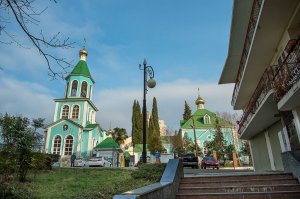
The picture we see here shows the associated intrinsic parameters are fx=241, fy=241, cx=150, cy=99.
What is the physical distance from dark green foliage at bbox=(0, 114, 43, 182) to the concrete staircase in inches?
339

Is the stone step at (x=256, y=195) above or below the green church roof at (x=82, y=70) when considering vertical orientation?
below

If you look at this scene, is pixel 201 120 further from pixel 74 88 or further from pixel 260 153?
pixel 260 153

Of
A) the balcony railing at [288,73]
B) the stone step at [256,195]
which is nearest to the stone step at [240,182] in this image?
the stone step at [256,195]

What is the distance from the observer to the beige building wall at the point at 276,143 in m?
13.4

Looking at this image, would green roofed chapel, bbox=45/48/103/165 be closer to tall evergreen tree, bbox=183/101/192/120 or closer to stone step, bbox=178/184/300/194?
stone step, bbox=178/184/300/194

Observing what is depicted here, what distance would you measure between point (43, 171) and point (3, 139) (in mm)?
4111

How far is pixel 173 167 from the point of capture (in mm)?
8523

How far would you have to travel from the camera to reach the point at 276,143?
13.9 m

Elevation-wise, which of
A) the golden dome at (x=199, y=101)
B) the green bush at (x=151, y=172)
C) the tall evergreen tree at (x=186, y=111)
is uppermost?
the tall evergreen tree at (x=186, y=111)

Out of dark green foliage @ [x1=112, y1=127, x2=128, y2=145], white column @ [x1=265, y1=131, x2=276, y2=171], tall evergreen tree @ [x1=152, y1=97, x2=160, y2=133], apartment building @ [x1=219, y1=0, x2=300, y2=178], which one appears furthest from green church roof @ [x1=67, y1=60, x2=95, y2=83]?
white column @ [x1=265, y1=131, x2=276, y2=171]

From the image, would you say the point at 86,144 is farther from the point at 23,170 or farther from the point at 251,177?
the point at 251,177

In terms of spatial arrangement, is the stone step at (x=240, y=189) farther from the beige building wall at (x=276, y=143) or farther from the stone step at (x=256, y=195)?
the beige building wall at (x=276, y=143)

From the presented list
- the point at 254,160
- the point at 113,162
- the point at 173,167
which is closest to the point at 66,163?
the point at 113,162

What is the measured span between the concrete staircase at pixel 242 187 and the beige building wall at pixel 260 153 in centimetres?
802
